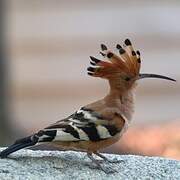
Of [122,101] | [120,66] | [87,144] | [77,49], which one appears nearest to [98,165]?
[87,144]

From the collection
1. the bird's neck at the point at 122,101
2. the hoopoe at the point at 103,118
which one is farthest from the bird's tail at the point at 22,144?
the bird's neck at the point at 122,101

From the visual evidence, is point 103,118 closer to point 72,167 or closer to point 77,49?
point 72,167

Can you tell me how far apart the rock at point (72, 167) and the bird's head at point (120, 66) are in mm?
352

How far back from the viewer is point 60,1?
1127 centimetres

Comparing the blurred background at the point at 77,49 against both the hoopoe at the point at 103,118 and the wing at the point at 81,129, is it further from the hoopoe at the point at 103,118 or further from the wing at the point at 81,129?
the wing at the point at 81,129

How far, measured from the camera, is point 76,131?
400cm

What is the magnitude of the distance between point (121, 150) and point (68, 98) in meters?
3.74

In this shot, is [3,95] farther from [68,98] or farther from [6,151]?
[6,151]

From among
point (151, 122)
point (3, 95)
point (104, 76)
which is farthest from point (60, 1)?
point (104, 76)

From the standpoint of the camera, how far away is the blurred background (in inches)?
426

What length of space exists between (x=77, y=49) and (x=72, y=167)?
23.3 feet

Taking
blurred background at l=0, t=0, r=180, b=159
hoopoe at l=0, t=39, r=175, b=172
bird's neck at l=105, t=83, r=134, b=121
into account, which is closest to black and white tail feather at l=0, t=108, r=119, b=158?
hoopoe at l=0, t=39, r=175, b=172

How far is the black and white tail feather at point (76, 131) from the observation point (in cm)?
400

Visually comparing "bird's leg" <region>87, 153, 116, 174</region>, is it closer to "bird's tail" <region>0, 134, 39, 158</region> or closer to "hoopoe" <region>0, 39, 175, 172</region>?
"hoopoe" <region>0, 39, 175, 172</region>
